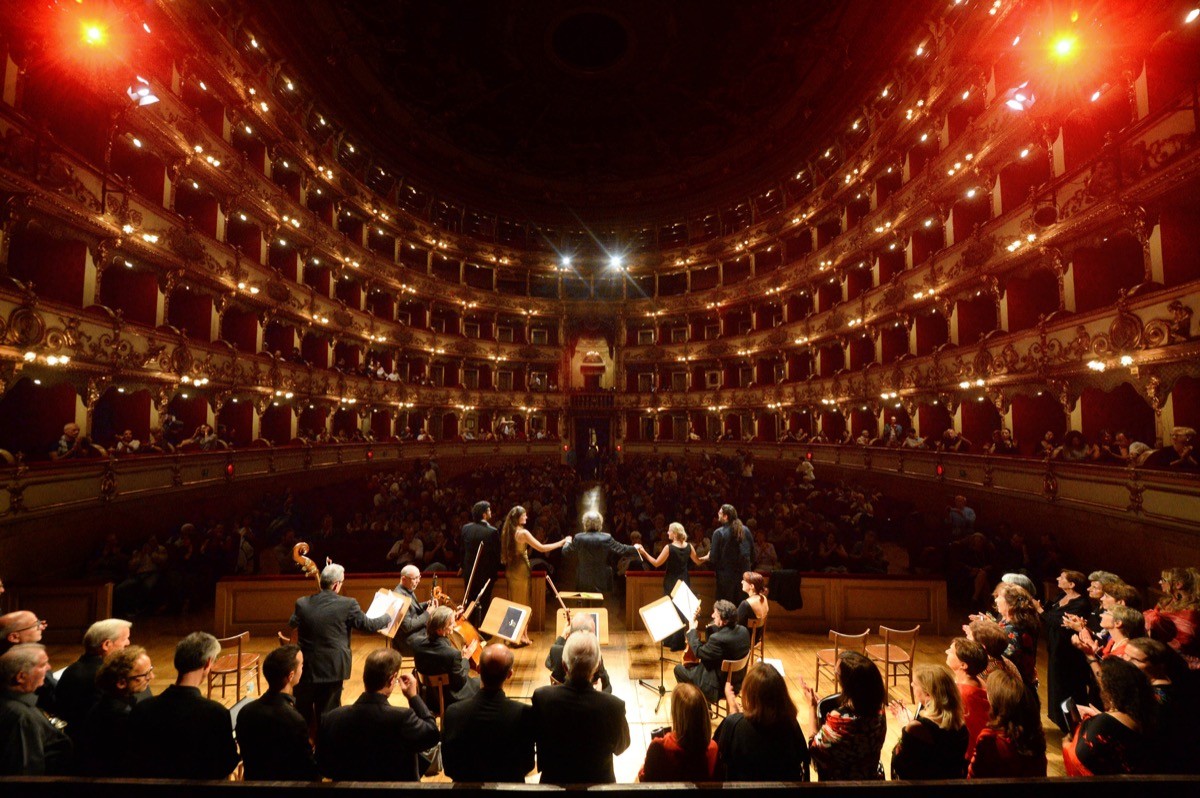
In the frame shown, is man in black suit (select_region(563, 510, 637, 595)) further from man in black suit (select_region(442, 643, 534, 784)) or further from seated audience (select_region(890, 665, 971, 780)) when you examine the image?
seated audience (select_region(890, 665, 971, 780))

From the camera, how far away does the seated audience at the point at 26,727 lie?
3.02 metres

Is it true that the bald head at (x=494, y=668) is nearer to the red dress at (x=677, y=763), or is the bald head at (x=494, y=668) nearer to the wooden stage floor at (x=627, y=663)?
the red dress at (x=677, y=763)

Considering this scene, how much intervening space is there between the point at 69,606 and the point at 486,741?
8555 millimetres

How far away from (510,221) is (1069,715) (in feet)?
108

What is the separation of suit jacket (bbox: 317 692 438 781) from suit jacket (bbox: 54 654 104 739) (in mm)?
1972

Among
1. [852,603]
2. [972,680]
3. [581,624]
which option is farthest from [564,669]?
[852,603]

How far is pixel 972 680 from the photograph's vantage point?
3693 mm

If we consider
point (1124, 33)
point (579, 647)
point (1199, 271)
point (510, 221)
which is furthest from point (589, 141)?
point (579, 647)

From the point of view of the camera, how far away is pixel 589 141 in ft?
92.1

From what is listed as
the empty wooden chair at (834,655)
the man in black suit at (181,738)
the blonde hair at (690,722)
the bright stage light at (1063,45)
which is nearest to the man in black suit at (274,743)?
the man in black suit at (181,738)

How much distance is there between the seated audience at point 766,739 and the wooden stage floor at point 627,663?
2.37 m

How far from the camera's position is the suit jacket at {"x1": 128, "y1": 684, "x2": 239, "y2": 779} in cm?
293

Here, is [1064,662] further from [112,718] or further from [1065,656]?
[112,718]

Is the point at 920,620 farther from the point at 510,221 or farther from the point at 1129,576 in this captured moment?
the point at 510,221
